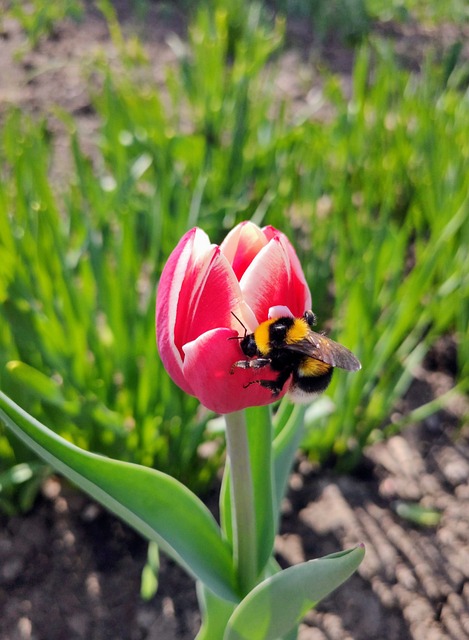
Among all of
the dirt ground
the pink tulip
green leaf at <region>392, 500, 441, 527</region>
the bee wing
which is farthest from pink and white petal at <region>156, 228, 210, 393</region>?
green leaf at <region>392, 500, 441, 527</region>

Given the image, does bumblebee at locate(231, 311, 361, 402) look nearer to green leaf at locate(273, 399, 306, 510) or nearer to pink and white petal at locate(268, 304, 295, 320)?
pink and white petal at locate(268, 304, 295, 320)

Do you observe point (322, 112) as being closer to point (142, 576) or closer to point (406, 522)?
point (406, 522)

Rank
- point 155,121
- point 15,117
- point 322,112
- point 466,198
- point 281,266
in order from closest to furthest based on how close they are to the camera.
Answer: point 281,266 < point 466,198 < point 15,117 < point 155,121 < point 322,112

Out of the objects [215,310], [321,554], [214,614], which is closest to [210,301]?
[215,310]

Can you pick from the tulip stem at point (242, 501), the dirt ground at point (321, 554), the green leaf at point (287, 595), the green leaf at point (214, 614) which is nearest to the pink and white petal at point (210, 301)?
the tulip stem at point (242, 501)

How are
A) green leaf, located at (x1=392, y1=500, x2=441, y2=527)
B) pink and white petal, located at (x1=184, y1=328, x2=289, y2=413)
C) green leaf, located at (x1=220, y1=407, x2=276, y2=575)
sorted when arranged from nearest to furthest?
pink and white petal, located at (x1=184, y1=328, x2=289, y2=413) < green leaf, located at (x1=220, y1=407, x2=276, y2=575) < green leaf, located at (x1=392, y1=500, x2=441, y2=527)

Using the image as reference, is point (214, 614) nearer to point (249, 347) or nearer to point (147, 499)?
point (147, 499)

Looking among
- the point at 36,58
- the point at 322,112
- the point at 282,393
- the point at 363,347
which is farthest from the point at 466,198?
the point at 36,58
